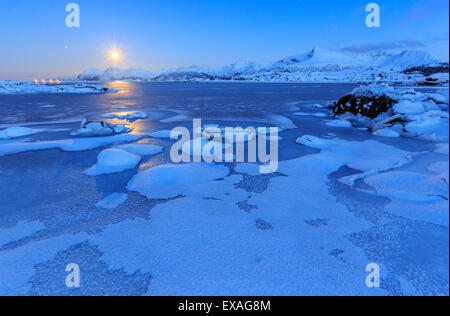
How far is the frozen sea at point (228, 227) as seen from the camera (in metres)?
2.46

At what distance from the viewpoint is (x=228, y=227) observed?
3.39 metres

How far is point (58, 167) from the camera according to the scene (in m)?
5.83

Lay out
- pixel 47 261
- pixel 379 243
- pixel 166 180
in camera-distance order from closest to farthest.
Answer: pixel 47 261
pixel 379 243
pixel 166 180

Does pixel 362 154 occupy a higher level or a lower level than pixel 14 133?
lower

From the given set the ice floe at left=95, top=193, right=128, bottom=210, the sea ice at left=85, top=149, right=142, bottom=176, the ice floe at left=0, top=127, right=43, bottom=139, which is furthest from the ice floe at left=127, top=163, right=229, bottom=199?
the ice floe at left=0, top=127, right=43, bottom=139

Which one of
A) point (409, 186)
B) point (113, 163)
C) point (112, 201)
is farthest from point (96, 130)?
point (409, 186)

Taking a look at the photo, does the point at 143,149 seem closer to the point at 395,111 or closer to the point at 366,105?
the point at 395,111

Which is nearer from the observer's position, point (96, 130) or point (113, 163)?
point (113, 163)

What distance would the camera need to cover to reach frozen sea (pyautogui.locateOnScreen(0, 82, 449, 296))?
2455 millimetres

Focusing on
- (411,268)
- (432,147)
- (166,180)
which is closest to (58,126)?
(166,180)

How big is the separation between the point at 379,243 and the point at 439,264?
56 centimetres

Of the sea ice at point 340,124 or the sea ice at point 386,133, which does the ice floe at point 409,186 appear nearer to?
the sea ice at point 386,133

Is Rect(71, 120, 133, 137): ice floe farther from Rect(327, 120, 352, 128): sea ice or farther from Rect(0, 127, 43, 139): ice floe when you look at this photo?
Rect(327, 120, 352, 128): sea ice
